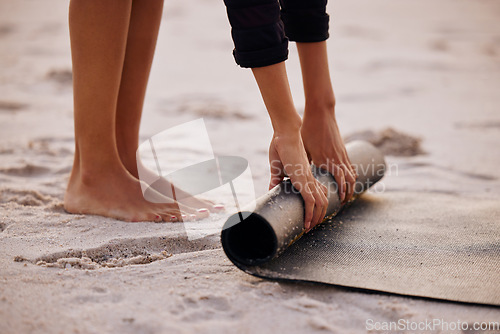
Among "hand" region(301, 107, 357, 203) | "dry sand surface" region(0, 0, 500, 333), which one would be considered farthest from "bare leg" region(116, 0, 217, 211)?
"hand" region(301, 107, 357, 203)

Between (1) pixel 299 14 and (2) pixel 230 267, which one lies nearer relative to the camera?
(2) pixel 230 267

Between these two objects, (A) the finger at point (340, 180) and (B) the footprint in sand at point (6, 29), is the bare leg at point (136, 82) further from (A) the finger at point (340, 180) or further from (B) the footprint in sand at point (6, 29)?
(B) the footprint in sand at point (6, 29)

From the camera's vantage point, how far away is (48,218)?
172 cm

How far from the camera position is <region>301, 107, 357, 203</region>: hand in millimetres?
1758

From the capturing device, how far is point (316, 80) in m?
1.78

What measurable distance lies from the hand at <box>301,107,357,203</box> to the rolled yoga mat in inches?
2.5

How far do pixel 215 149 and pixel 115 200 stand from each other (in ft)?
2.98

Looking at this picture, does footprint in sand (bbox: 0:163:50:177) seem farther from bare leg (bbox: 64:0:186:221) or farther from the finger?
the finger

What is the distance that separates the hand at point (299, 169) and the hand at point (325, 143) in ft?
0.75

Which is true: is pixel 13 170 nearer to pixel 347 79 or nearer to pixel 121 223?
pixel 121 223

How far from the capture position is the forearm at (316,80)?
5.77ft

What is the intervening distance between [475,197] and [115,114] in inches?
60.1

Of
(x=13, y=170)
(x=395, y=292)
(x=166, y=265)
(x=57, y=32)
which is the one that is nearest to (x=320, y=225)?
(x=395, y=292)

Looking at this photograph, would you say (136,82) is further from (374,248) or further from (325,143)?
(374,248)
